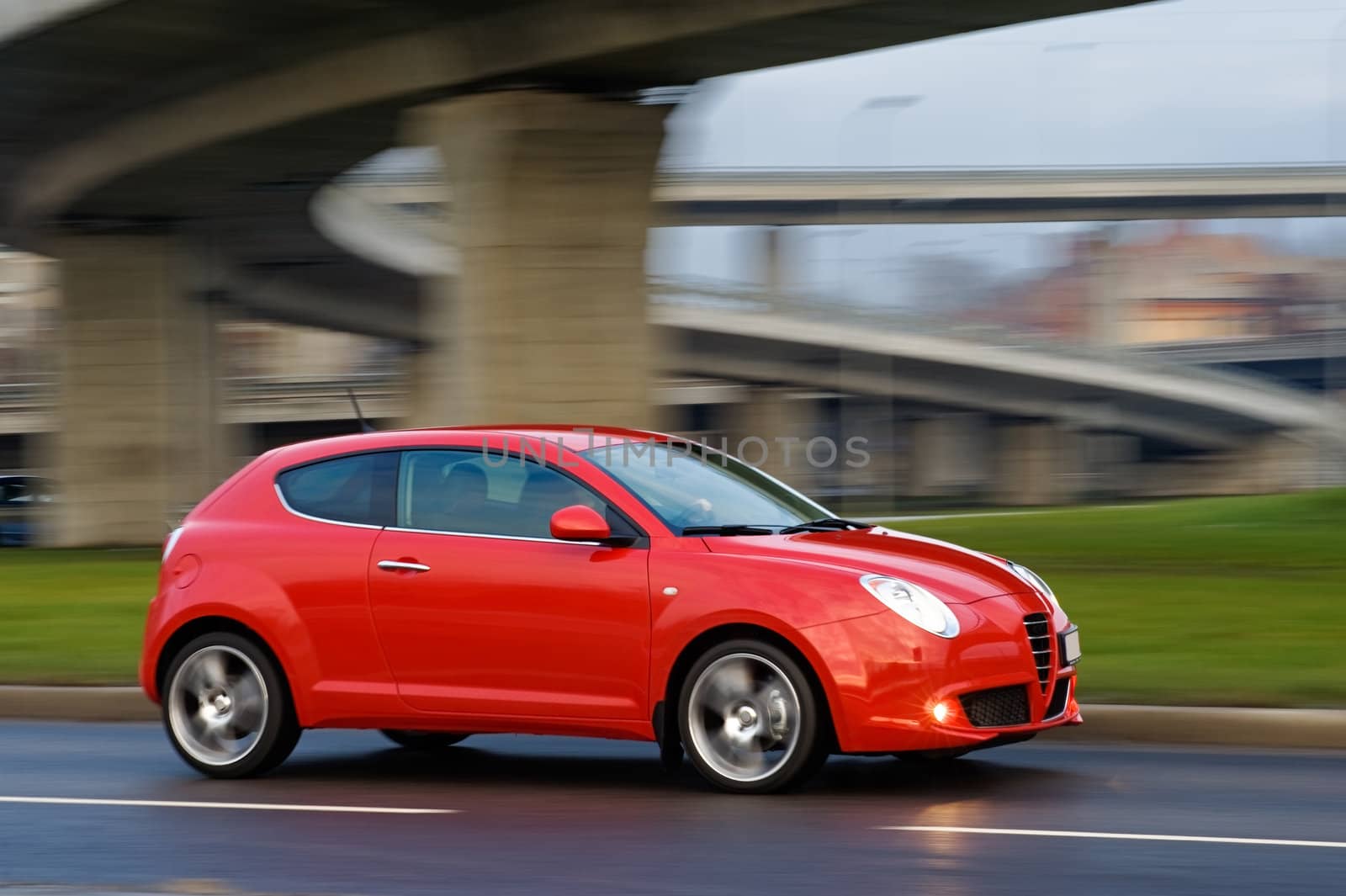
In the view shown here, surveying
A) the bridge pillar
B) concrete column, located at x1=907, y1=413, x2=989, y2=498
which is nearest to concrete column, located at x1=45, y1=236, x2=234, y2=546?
the bridge pillar

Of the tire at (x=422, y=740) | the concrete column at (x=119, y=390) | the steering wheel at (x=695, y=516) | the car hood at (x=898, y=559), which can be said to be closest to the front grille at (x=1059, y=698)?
the car hood at (x=898, y=559)

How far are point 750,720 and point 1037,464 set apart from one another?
60.5m

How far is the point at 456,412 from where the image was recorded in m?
17.9

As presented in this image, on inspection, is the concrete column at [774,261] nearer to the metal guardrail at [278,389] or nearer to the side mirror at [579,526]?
the metal guardrail at [278,389]

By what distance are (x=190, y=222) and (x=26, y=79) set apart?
10996mm

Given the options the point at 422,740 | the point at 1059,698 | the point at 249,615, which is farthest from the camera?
the point at 422,740

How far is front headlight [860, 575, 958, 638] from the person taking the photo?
24.0 feet

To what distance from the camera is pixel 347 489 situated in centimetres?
852

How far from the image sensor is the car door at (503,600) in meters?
7.69

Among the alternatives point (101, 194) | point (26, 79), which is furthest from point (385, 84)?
point (101, 194)

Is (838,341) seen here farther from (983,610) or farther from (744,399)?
(983,610)

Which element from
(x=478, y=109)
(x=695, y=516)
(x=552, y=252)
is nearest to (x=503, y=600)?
(x=695, y=516)

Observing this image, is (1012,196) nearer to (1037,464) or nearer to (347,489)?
(1037,464)

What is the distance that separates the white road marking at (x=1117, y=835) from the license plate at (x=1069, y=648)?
1241mm
